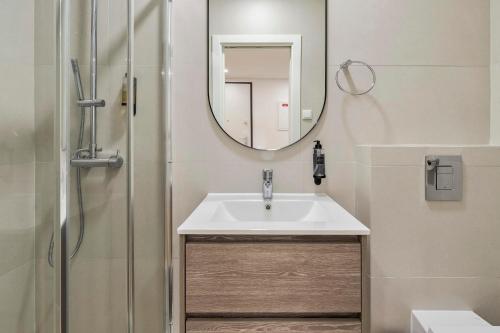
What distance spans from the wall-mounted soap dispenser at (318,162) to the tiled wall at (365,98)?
0.04m

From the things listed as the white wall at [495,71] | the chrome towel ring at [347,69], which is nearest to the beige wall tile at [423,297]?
the white wall at [495,71]

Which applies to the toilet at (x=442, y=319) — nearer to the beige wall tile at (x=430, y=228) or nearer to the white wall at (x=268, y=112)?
the beige wall tile at (x=430, y=228)

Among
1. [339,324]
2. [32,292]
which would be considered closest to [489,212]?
[339,324]

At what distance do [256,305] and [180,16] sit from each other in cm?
124

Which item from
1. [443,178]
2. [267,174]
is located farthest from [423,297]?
[267,174]

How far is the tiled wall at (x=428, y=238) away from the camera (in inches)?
48.4

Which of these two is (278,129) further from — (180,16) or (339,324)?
(339,324)

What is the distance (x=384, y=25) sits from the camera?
1470mm

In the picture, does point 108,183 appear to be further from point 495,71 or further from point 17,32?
point 495,71

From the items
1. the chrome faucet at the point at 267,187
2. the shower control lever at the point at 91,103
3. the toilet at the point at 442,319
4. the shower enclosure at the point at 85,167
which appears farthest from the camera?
the chrome faucet at the point at 267,187

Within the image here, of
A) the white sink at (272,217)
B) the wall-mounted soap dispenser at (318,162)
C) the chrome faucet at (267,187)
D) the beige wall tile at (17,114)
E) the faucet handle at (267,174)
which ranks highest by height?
the beige wall tile at (17,114)

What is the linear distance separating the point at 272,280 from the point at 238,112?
0.78 meters

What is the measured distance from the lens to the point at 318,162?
4.73 ft

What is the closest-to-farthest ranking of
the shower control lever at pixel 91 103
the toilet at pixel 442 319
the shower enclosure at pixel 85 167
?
the shower enclosure at pixel 85 167
the shower control lever at pixel 91 103
the toilet at pixel 442 319
